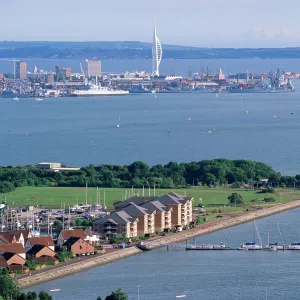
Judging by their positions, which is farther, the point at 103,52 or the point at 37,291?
the point at 103,52

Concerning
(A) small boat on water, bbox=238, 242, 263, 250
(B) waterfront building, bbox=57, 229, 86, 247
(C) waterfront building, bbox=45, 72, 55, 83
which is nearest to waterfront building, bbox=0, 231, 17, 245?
(B) waterfront building, bbox=57, 229, 86, 247

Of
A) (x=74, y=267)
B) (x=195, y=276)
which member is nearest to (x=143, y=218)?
(x=74, y=267)

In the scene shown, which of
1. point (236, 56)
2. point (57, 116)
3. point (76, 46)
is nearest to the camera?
point (57, 116)

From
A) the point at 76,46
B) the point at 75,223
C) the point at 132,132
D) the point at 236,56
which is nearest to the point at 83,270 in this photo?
the point at 75,223

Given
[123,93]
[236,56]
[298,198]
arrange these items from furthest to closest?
[236,56] < [123,93] < [298,198]

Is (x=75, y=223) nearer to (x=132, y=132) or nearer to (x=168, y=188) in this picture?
(x=168, y=188)
